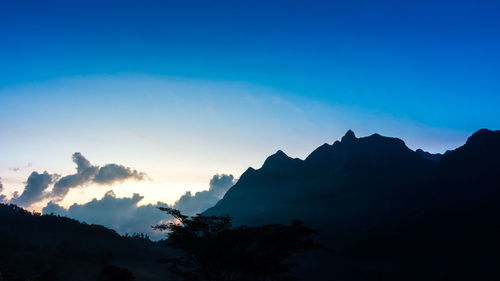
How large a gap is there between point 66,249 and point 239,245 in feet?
335

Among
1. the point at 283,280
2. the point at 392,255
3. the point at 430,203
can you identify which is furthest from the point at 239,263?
the point at 430,203

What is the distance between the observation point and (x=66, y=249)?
11512cm

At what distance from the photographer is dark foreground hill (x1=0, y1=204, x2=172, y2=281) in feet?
296

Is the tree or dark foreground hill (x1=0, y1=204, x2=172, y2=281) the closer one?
the tree

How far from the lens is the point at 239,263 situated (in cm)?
3609

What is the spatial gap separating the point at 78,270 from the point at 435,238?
151 meters

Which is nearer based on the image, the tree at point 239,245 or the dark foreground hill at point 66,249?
the tree at point 239,245

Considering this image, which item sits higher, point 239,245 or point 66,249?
point 66,249

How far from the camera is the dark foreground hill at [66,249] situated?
90.3 meters

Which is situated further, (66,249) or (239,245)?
(66,249)

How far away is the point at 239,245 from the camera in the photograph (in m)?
37.2

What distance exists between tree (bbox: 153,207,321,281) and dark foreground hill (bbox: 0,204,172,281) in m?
55.9

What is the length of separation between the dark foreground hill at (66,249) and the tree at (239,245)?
183 ft

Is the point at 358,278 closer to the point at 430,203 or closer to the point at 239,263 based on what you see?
the point at 430,203
